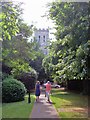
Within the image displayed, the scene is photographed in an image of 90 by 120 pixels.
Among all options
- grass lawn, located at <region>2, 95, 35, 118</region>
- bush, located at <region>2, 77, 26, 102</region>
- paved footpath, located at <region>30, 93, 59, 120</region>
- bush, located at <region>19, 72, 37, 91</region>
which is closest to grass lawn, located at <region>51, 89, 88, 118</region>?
paved footpath, located at <region>30, 93, 59, 120</region>

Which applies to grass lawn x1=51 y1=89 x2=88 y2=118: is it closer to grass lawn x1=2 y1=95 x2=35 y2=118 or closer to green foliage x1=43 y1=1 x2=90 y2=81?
grass lawn x1=2 y1=95 x2=35 y2=118

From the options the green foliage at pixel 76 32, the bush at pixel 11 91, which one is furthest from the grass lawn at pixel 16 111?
the bush at pixel 11 91

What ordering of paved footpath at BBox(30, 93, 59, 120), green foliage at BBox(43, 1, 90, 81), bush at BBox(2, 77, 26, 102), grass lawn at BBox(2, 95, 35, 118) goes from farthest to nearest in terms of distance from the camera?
bush at BBox(2, 77, 26, 102) → green foliage at BBox(43, 1, 90, 81) → grass lawn at BBox(2, 95, 35, 118) → paved footpath at BBox(30, 93, 59, 120)

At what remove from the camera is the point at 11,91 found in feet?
80.5

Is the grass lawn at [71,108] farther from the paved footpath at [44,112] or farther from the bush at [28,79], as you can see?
the bush at [28,79]

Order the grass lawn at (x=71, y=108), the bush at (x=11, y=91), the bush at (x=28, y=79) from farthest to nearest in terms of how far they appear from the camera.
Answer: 1. the bush at (x=28, y=79)
2. the bush at (x=11, y=91)
3. the grass lawn at (x=71, y=108)

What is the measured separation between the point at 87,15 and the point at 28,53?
17075 millimetres

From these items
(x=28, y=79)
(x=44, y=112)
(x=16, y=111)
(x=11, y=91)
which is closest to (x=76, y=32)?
(x=44, y=112)

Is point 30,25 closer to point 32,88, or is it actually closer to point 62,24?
point 32,88

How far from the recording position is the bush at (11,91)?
962 inches

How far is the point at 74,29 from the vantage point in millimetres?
17297

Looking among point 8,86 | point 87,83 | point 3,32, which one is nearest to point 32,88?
point 87,83

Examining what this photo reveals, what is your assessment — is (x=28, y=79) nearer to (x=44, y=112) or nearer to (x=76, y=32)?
(x=44, y=112)

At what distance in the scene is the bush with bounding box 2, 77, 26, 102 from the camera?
80.2ft
